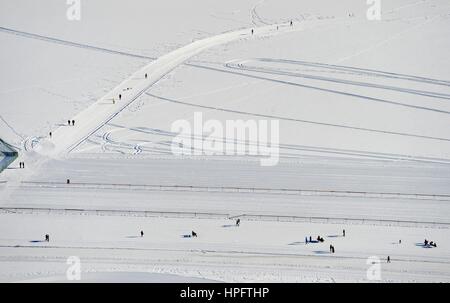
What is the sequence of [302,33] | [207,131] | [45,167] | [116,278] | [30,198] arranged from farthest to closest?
[302,33] < [207,131] < [45,167] < [30,198] < [116,278]

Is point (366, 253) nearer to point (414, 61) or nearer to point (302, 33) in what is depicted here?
point (414, 61)

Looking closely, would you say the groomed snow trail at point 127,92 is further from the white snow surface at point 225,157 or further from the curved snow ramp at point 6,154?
the curved snow ramp at point 6,154

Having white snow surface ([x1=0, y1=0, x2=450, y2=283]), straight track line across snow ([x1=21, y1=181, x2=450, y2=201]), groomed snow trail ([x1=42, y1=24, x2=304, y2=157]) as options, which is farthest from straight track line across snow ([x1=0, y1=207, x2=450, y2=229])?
groomed snow trail ([x1=42, y1=24, x2=304, y2=157])

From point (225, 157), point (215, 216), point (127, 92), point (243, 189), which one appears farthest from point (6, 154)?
point (243, 189)

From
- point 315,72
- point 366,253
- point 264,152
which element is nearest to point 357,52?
point 315,72

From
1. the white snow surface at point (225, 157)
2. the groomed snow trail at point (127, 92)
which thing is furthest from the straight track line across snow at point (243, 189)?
the groomed snow trail at point (127, 92)
